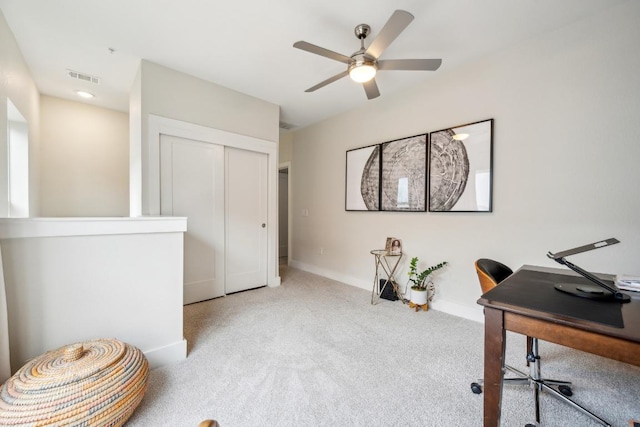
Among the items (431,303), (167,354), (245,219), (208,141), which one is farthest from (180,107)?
(431,303)

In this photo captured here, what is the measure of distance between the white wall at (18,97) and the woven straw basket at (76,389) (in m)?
1.48

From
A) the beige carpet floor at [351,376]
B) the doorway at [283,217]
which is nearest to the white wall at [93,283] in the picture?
the beige carpet floor at [351,376]

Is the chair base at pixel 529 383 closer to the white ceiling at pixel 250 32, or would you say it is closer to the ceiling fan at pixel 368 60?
the ceiling fan at pixel 368 60

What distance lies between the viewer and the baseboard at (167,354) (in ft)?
5.78

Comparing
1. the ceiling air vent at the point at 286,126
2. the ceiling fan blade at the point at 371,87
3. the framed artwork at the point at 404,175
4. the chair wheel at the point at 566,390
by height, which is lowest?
the chair wheel at the point at 566,390

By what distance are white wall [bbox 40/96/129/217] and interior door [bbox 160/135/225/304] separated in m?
1.75

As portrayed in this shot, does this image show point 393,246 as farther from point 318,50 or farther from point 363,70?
point 318,50

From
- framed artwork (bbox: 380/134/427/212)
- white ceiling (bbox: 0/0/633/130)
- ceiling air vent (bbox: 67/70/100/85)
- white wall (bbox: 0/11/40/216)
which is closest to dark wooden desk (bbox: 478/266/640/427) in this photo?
framed artwork (bbox: 380/134/427/212)

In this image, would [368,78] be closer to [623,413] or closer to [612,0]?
[612,0]

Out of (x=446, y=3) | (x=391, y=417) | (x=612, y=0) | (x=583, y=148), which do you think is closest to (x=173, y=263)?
(x=391, y=417)

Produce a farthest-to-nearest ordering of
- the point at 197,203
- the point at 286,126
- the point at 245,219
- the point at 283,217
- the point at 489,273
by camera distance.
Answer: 1. the point at 283,217
2. the point at 286,126
3. the point at 245,219
4. the point at 197,203
5. the point at 489,273

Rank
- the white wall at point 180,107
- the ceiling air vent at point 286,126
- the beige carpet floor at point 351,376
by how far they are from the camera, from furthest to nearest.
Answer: the ceiling air vent at point 286,126 → the white wall at point 180,107 → the beige carpet floor at point 351,376

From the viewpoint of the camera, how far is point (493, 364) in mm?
1086

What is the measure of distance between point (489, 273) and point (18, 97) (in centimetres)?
437
